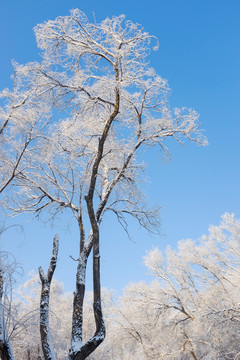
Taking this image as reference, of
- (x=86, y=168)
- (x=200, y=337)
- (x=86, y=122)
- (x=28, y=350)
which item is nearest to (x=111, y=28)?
(x=86, y=122)

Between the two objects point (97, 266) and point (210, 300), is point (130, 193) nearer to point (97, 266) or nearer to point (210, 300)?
point (97, 266)

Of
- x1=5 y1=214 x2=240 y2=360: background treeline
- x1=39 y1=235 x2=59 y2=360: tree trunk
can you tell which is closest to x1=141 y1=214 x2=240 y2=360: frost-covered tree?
x1=5 y1=214 x2=240 y2=360: background treeline

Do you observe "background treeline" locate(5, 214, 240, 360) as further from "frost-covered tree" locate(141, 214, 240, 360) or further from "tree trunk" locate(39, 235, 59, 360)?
"tree trunk" locate(39, 235, 59, 360)

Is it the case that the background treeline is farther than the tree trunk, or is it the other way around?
the background treeline

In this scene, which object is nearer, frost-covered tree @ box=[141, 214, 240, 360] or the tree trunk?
the tree trunk

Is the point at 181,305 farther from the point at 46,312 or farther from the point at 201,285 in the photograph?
the point at 46,312

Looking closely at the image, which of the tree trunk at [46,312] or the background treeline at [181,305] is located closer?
the tree trunk at [46,312]

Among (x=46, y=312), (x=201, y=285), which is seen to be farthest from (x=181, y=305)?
(x=46, y=312)

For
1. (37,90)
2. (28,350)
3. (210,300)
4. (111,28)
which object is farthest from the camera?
(28,350)

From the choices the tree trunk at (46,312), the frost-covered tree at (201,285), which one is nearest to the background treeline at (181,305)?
the frost-covered tree at (201,285)

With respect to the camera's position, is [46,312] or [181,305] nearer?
[46,312]

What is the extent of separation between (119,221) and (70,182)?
1770 millimetres

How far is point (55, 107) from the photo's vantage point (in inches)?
347

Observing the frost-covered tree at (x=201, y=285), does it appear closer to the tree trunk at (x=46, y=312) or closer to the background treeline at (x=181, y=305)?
the background treeline at (x=181, y=305)
